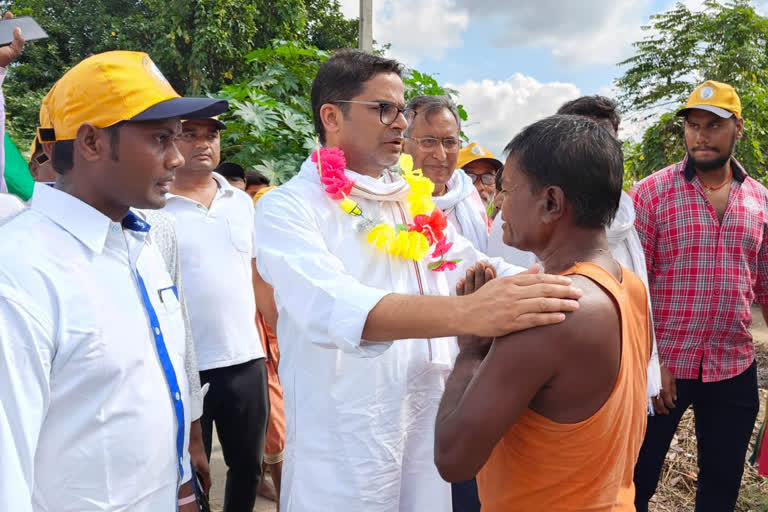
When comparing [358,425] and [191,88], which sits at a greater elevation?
[191,88]

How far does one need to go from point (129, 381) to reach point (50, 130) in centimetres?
74

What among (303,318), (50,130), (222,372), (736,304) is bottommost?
(222,372)

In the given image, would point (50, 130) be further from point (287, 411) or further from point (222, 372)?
point (222, 372)

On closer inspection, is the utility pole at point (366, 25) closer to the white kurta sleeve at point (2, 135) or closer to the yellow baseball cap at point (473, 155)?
the yellow baseball cap at point (473, 155)

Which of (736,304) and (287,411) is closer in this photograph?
(287,411)

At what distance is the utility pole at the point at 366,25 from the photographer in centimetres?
682

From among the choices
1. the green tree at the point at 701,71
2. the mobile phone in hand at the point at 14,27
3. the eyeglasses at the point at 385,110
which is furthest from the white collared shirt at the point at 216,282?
the green tree at the point at 701,71

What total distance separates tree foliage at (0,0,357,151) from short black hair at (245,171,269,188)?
8888mm

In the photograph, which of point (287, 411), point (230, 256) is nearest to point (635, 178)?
point (230, 256)

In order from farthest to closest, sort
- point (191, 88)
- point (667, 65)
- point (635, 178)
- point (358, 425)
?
point (667, 65) < point (191, 88) < point (635, 178) < point (358, 425)

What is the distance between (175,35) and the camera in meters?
14.4

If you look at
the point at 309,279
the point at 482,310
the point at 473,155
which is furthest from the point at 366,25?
the point at 482,310

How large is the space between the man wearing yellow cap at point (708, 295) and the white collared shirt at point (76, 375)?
8.70ft

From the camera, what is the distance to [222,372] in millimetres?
3105
